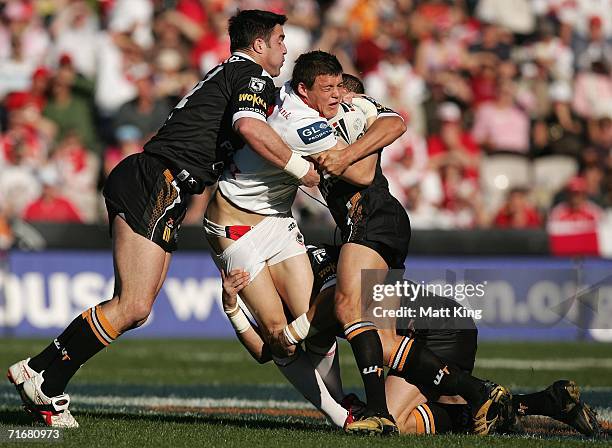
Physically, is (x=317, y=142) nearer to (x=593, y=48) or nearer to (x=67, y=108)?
(x=67, y=108)

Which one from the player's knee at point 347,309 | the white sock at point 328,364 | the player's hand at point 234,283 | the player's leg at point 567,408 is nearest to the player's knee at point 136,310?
the player's hand at point 234,283

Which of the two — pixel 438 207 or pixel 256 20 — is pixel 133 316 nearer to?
pixel 256 20

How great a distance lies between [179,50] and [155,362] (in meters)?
6.56

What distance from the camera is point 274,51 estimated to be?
23.9 ft

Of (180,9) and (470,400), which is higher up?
(180,9)

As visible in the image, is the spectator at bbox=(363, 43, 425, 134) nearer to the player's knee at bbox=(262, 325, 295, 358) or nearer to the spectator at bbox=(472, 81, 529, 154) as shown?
the spectator at bbox=(472, 81, 529, 154)

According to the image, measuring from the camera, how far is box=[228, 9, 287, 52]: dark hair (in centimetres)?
725

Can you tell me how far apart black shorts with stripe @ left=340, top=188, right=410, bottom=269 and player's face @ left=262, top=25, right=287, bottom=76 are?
997 millimetres

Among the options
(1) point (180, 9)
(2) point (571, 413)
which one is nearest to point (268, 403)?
(2) point (571, 413)

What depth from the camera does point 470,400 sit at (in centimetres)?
680

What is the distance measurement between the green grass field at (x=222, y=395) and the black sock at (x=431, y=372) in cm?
30

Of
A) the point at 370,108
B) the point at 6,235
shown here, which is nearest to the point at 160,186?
the point at 370,108

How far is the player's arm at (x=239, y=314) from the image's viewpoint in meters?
7.04

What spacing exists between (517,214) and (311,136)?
30.3 ft
